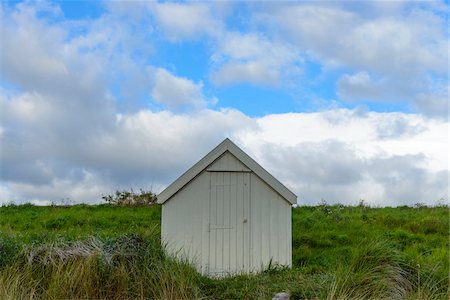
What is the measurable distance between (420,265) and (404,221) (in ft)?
25.6

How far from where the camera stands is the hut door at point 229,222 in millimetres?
12211

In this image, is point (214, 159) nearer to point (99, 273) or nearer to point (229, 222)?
point (229, 222)

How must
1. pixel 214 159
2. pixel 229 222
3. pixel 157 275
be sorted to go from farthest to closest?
pixel 229 222 < pixel 214 159 < pixel 157 275

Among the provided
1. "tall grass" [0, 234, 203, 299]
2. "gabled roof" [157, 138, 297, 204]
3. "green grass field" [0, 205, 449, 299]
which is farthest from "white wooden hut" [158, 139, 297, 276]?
"tall grass" [0, 234, 203, 299]

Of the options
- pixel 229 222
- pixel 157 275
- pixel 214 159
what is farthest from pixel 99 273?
pixel 214 159

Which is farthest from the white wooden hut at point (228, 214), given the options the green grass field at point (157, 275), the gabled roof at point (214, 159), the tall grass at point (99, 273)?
the tall grass at point (99, 273)

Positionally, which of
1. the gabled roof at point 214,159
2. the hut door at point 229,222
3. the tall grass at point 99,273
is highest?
the gabled roof at point 214,159

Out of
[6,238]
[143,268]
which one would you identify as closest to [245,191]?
[143,268]

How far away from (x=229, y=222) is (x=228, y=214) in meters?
0.17

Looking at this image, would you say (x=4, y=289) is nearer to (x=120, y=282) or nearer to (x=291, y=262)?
(x=120, y=282)

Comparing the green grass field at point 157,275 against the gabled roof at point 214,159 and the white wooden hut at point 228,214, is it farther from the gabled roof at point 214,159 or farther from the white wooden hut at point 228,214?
the gabled roof at point 214,159

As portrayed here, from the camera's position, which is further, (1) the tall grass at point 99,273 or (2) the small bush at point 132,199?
(2) the small bush at point 132,199

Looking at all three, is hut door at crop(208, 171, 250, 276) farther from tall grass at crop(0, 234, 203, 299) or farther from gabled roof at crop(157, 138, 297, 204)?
tall grass at crop(0, 234, 203, 299)

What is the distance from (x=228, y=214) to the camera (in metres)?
12.3
